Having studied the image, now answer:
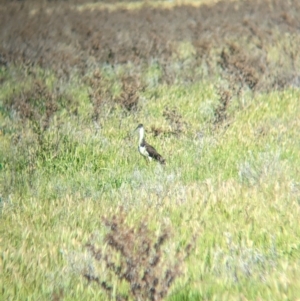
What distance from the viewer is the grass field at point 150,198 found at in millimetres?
4148

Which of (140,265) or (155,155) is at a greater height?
(140,265)

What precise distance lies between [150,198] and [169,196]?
0.16 m

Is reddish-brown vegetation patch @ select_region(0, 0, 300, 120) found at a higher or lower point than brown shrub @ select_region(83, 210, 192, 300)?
lower

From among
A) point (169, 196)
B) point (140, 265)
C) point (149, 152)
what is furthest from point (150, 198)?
point (140, 265)

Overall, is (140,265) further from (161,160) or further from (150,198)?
(161,160)

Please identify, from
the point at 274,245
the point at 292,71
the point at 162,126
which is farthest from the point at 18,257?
the point at 292,71

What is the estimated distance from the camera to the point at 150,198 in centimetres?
564

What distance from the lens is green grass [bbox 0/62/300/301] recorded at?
13.9ft

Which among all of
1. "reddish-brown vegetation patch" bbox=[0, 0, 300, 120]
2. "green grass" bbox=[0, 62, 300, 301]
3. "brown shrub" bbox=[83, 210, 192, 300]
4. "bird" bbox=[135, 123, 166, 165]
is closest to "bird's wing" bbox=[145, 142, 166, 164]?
"bird" bbox=[135, 123, 166, 165]

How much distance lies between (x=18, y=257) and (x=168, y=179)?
188 centimetres

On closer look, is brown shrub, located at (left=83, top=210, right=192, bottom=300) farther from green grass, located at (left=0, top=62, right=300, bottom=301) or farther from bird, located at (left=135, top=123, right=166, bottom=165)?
bird, located at (left=135, top=123, right=166, bottom=165)

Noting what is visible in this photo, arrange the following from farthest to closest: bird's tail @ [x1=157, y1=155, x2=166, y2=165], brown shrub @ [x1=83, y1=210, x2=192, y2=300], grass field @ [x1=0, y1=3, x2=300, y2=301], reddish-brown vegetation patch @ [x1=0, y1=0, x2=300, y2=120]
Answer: reddish-brown vegetation patch @ [x1=0, y1=0, x2=300, y2=120], bird's tail @ [x1=157, y1=155, x2=166, y2=165], grass field @ [x1=0, y1=3, x2=300, y2=301], brown shrub @ [x1=83, y1=210, x2=192, y2=300]

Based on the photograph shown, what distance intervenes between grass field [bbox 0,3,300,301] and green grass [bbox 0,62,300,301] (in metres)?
0.01

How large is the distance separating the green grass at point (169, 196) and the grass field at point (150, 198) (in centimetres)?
1
